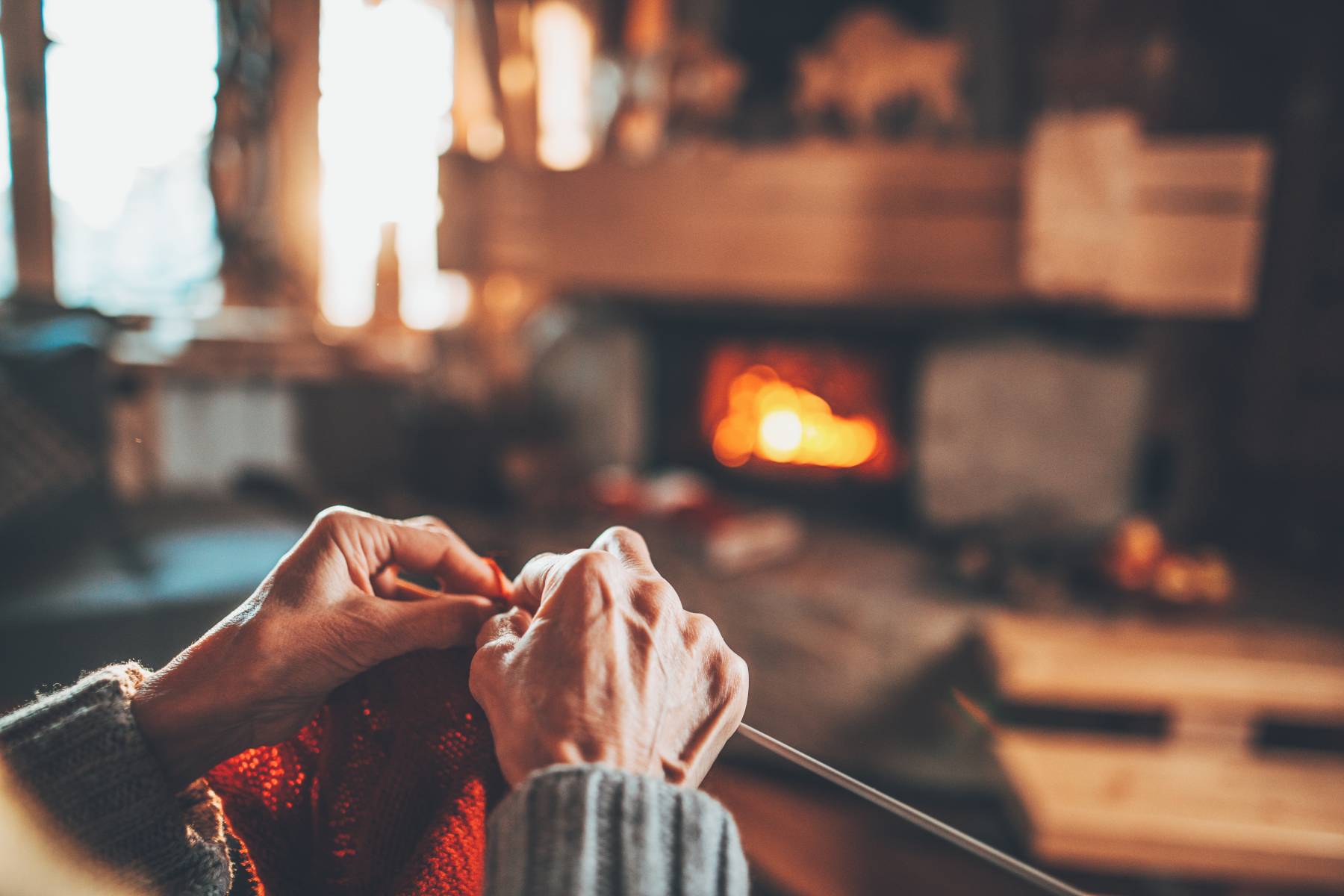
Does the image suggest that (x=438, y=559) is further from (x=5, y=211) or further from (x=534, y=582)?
(x=5, y=211)

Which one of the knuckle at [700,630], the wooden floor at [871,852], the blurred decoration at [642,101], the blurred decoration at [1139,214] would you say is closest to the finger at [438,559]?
the knuckle at [700,630]

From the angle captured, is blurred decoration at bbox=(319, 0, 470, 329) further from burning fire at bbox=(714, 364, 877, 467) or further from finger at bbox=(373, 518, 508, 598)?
finger at bbox=(373, 518, 508, 598)

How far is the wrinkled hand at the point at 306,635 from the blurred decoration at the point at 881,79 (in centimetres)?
180

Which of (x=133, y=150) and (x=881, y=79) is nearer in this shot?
(x=881, y=79)

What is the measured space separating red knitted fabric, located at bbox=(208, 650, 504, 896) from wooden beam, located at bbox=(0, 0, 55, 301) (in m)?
2.25

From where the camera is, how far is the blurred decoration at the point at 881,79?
195 cm

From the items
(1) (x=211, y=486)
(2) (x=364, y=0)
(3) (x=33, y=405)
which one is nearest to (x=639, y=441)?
(1) (x=211, y=486)

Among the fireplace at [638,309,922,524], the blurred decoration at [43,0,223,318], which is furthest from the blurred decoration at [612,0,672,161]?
the blurred decoration at [43,0,223,318]

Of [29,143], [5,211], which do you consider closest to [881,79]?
[29,143]

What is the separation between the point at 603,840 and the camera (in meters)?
0.43

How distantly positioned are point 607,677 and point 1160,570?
5.60 ft

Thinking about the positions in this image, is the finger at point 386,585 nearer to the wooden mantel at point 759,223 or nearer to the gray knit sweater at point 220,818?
the gray knit sweater at point 220,818

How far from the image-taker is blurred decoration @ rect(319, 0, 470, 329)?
2562 millimetres

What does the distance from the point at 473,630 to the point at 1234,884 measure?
62.2 inches
